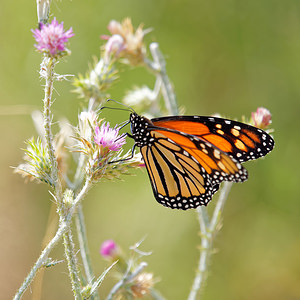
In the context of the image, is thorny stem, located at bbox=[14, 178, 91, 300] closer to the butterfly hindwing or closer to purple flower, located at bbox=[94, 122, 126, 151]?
purple flower, located at bbox=[94, 122, 126, 151]

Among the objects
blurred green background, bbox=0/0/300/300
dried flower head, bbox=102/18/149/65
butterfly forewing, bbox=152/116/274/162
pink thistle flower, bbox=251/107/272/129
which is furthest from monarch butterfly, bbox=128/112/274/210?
blurred green background, bbox=0/0/300/300

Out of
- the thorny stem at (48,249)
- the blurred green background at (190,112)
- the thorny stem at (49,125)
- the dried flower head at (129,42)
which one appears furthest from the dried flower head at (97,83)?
the blurred green background at (190,112)

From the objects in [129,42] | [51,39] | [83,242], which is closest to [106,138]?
[51,39]

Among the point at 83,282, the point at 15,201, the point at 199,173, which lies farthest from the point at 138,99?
the point at 15,201

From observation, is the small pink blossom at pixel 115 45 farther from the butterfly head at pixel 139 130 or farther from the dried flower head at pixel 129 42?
the butterfly head at pixel 139 130

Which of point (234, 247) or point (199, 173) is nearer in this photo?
point (199, 173)

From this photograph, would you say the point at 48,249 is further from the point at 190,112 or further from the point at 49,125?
the point at 190,112

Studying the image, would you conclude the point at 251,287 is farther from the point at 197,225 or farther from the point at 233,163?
the point at 233,163
